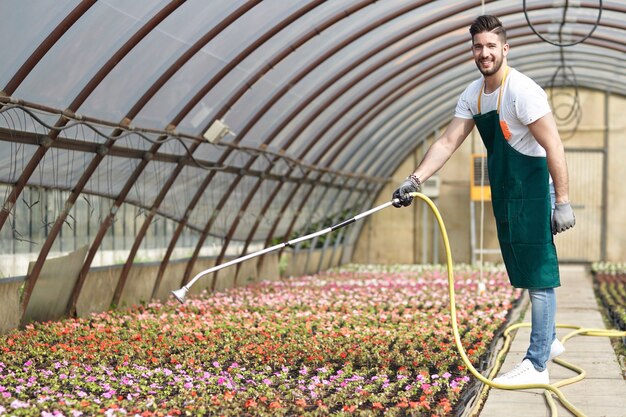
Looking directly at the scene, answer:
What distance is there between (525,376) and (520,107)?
4.52ft

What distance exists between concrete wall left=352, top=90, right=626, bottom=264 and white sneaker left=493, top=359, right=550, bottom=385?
1533cm

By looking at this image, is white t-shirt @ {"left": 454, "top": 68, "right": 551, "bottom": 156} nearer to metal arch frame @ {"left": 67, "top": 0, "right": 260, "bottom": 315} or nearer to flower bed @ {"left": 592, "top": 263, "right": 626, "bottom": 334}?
metal arch frame @ {"left": 67, "top": 0, "right": 260, "bottom": 315}

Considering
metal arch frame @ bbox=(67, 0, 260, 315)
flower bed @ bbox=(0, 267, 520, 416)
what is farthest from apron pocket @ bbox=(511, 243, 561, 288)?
metal arch frame @ bbox=(67, 0, 260, 315)

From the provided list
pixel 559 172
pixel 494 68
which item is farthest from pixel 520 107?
pixel 559 172

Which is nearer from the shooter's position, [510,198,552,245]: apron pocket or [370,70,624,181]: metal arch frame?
[510,198,552,245]: apron pocket

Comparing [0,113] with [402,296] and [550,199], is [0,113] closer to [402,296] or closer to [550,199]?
[550,199]

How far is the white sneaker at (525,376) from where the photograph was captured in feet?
17.0

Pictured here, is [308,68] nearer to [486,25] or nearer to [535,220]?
[486,25]

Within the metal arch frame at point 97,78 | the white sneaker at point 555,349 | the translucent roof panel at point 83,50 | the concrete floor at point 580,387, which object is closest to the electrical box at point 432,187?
the concrete floor at point 580,387

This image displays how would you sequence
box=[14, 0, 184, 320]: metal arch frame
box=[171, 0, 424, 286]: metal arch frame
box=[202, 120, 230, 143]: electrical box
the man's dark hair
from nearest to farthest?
the man's dark hair < box=[14, 0, 184, 320]: metal arch frame < box=[171, 0, 424, 286]: metal arch frame < box=[202, 120, 230, 143]: electrical box

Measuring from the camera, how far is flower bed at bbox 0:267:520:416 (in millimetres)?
4918

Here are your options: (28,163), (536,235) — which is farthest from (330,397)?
(28,163)

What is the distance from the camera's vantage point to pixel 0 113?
7312 millimetres

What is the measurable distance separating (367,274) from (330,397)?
1231 cm
